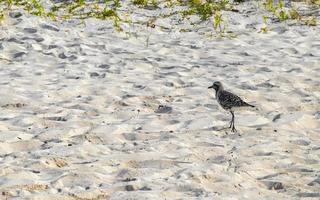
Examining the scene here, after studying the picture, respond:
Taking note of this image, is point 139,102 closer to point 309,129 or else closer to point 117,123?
point 117,123

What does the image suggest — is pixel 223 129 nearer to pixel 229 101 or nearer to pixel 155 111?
pixel 229 101

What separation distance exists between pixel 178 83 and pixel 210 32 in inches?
144

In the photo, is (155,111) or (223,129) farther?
(155,111)

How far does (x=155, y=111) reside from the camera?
8492 millimetres

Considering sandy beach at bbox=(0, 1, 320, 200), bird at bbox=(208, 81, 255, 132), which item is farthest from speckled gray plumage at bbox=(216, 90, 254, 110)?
sandy beach at bbox=(0, 1, 320, 200)

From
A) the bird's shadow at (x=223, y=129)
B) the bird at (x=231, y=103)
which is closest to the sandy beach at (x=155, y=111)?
the bird's shadow at (x=223, y=129)

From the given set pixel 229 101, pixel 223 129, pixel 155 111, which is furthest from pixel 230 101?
pixel 155 111

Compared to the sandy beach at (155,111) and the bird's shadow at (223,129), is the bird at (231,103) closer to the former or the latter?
the bird's shadow at (223,129)

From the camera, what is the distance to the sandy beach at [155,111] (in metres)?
5.90

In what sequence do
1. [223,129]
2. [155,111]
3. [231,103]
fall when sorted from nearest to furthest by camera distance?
1. [223,129]
2. [231,103]
3. [155,111]

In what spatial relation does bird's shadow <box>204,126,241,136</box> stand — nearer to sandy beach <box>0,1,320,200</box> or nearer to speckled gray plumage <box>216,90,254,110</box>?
sandy beach <box>0,1,320,200</box>

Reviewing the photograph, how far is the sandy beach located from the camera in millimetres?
5902

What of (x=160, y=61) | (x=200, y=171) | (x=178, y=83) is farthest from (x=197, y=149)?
(x=160, y=61)

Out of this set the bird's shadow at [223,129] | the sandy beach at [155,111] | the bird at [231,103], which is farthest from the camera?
the bird at [231,103]
